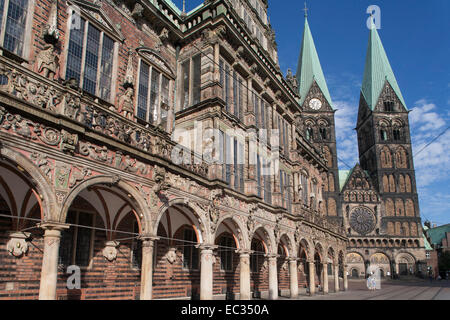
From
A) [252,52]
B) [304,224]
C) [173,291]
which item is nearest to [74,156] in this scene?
[173,291]

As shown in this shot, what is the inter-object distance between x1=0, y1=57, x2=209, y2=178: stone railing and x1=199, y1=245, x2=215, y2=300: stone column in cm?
442

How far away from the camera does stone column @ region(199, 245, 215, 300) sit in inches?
568

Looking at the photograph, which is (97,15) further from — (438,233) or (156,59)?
(438,233)

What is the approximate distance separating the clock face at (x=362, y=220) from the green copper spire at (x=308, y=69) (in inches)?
1031

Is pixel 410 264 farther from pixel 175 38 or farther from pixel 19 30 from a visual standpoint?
pixel 19 30

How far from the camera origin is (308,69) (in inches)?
3440

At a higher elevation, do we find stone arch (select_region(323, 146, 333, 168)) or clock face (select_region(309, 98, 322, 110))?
clock face (select_region(309, 98, 322, 110))

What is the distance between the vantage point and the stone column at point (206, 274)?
14.4 metres

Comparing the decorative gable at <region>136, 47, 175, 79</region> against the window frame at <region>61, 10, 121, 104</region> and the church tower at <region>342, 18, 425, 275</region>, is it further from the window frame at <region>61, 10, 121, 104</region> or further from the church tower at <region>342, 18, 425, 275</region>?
the church tower at <region>342, 18, 425, 275</region>

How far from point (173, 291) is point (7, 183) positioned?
861cm

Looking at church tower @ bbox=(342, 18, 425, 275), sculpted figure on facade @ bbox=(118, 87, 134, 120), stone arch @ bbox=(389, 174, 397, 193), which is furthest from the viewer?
stone arch @ bbox=(389, 174, 397, 193)

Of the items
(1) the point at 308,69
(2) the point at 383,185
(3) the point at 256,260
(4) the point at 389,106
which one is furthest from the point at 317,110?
(3) the point at 256,260

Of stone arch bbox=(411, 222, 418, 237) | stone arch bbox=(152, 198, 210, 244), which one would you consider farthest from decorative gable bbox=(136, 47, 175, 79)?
stone arch bbox=(411, 222, 418, 237)

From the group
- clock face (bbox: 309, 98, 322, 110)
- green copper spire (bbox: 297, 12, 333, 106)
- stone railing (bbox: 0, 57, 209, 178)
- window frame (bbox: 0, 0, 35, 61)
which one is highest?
green copper spire (bbox: 297, 12, 333, 106)
